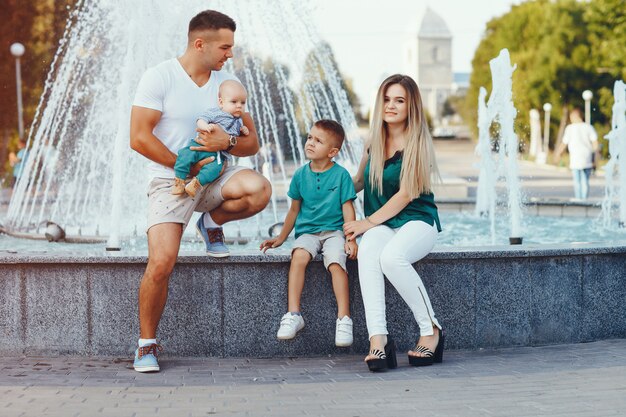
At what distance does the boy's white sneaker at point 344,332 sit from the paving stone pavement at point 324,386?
0.48 feet

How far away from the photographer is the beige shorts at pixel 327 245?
5.54 m

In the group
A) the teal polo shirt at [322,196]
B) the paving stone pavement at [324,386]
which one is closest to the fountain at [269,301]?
the paving stone pavement at [324,386]

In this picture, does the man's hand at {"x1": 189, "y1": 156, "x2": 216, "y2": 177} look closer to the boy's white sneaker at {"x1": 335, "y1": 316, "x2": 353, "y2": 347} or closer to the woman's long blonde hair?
the woman's long blonde hair

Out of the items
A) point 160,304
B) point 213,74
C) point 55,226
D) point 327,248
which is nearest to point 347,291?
point 327,248

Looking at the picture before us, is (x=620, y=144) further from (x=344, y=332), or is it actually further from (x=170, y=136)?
(x=170, y=136)

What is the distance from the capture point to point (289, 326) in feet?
17.8

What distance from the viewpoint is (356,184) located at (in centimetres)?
592

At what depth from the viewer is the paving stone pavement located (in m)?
4.46

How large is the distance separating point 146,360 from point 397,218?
5.09 ft

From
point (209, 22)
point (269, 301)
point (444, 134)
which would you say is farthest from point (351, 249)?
point (444, 134)

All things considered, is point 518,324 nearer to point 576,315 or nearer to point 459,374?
point 576,315

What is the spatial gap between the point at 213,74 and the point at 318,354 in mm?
1680

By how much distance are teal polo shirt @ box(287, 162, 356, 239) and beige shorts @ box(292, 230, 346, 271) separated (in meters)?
0.04

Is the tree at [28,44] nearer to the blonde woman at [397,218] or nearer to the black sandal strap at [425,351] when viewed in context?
the blonde woman at [397,218]
